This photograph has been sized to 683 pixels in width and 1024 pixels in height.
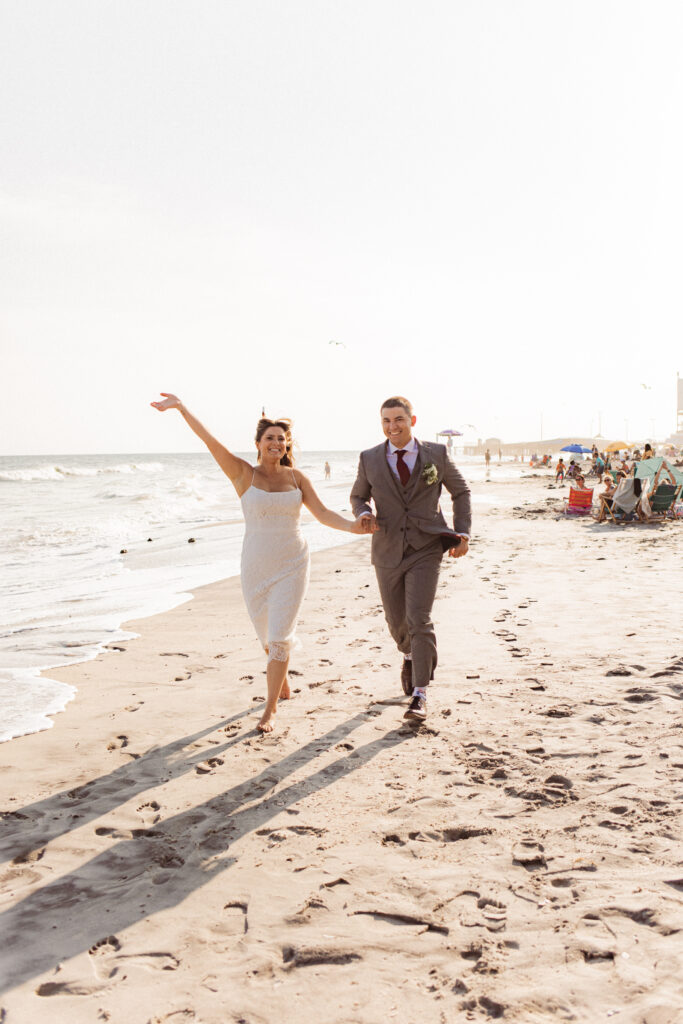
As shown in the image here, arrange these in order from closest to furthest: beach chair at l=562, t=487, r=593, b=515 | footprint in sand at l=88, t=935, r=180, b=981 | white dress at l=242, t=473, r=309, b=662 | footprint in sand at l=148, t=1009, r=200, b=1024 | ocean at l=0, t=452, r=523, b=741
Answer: footprint in sand at l=148, t=1009, r=200, b=1024 < footprint in sand at l=88, t=935, r=180, b=981 < white dress at l=242, t=473, r=309, b=662 < ocean at l=0, t=452, r=523, b=741 < beach chair at l=562, t=487, r=593, b=515

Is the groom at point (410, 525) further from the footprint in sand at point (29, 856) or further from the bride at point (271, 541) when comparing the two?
the footprint in sand at point (29, 856)

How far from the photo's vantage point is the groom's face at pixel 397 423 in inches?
177

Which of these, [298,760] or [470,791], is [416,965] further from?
[298,760]

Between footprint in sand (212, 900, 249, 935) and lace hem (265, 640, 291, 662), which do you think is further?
lace hem (265, 640, 291, 662)

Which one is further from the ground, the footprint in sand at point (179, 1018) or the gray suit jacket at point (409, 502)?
the gray suit jacket at point (409, 502)

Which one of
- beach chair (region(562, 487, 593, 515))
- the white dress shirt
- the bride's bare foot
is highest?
the white dress shirt

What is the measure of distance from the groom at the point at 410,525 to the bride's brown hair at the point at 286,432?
1.67ft

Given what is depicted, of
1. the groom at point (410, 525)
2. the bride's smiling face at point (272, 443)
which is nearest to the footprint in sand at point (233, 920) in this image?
the groom at point (410, 525)

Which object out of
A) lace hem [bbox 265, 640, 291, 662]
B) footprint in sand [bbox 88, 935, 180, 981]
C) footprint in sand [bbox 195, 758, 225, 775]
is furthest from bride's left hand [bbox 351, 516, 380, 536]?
footprint in sand [bbox 88, 935, 180, 981]

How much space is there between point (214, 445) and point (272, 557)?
2.70 feet

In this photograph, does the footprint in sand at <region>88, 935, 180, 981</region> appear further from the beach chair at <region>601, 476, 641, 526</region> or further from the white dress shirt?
the beach chair at <region>601, 476, 641, 526</region>

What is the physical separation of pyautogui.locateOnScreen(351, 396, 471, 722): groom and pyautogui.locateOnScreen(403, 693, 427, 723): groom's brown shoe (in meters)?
0.02

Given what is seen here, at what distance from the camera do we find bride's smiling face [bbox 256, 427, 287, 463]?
4.45m

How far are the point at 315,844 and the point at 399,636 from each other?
6.20 feet
